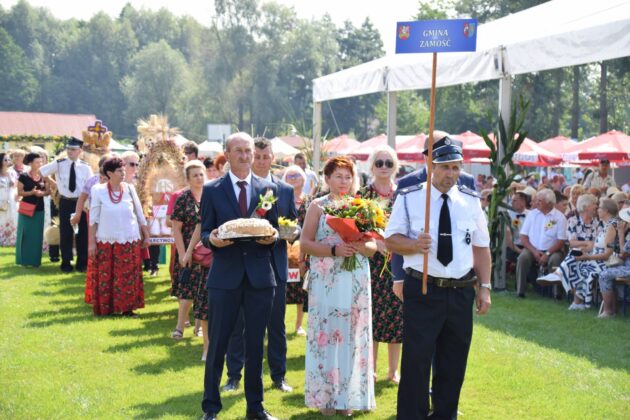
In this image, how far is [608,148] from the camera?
21953mm

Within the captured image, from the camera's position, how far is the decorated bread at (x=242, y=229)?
545 centimetres

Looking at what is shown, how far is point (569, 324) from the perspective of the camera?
9.90 meters

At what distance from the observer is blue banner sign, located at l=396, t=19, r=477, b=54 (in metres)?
5.36

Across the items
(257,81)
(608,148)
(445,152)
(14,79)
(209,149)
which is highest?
(14,79)

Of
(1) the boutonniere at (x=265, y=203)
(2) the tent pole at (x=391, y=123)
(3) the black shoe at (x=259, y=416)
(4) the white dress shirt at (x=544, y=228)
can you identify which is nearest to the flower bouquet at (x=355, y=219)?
(1) the boutonniere at (x=265, y=203)

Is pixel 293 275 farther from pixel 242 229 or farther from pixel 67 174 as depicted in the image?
pixel 67 174

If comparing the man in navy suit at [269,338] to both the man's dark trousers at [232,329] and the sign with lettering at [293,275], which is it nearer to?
the man's dark trousers at [232,329]

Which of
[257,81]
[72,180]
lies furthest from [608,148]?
[257,81]

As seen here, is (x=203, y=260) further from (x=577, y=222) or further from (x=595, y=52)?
(x=577, y=222)

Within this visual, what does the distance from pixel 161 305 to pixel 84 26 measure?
122 meters

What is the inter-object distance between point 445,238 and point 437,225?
0.10 metres

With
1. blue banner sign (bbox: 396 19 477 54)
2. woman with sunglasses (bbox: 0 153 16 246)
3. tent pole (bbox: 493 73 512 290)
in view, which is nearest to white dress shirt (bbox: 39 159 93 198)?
woman with sunglasses (bbox: 0 153 16 246)

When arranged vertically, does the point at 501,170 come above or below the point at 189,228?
above

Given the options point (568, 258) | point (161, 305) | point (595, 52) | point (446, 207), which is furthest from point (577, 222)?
point (446, 207)
